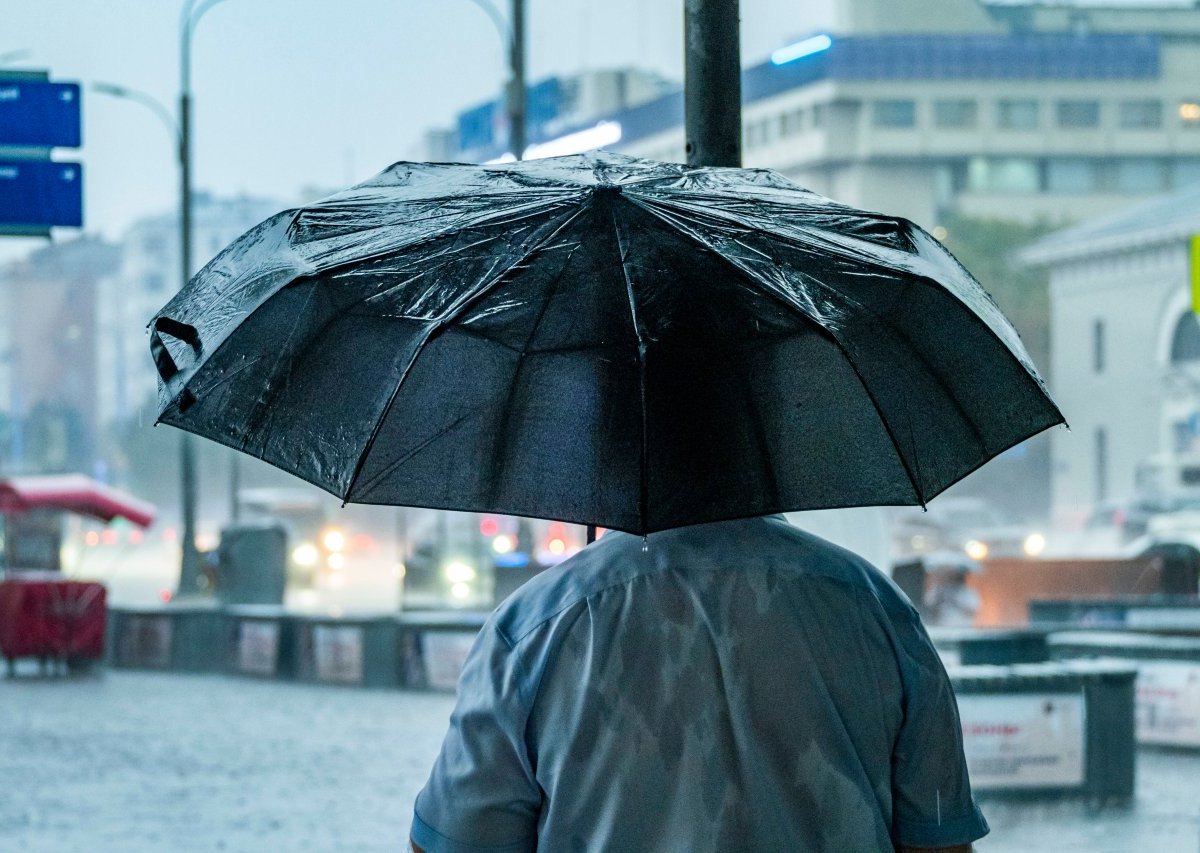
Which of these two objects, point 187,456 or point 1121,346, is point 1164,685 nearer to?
point 187,456

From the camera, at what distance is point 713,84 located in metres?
5.07

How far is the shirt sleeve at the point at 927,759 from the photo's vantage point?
267cm

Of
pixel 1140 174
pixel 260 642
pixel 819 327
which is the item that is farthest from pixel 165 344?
pixel 1140 174

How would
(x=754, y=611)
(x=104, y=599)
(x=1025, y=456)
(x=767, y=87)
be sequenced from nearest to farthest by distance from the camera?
(x=754, y=611)
(x=104, y=599)
(x=1025, y=456)
(x=767, y=87)

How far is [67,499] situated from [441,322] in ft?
70.5

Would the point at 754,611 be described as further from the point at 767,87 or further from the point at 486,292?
the point at 767,87

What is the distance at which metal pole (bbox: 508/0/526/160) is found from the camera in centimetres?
2086

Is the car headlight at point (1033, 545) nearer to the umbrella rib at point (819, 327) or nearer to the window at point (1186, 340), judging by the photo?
the window at point (1186, 340)

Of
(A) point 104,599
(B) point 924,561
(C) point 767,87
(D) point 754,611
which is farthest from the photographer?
(C) point 767,87

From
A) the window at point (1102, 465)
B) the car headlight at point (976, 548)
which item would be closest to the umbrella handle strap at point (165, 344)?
the car headlight at point (976, 548)

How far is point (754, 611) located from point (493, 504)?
0.45 metres

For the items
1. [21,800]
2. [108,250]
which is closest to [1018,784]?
[21,800]

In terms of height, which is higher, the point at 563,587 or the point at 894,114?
the point at 894,114

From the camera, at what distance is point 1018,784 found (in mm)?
10391
